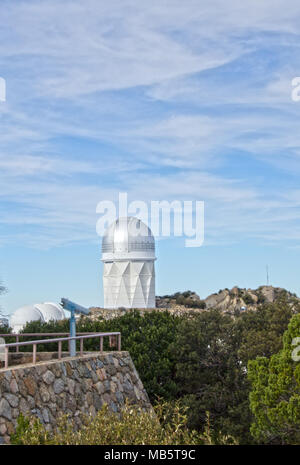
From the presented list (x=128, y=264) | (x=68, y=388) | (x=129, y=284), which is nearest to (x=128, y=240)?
(x=128, y=264)

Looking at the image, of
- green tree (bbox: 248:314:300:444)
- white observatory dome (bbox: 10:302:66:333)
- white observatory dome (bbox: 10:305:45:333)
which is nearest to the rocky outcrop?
white observatory dome (bbox: 10:302:66:333)

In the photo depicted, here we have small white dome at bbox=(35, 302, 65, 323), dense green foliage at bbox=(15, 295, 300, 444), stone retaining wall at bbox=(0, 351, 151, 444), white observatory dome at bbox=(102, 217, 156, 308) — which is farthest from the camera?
small white dome at bbox=(35, 302, 65, 323)

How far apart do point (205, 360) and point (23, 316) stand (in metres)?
29.4

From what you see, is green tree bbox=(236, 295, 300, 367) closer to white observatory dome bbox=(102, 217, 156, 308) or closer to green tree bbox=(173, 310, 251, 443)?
green tree bbox=(173, 310, 251, 443)

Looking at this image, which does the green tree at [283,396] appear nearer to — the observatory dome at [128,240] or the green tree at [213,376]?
the green tree at [213,376]

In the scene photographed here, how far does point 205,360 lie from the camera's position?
26.5m

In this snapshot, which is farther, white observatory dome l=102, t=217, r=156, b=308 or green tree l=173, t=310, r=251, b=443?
white observatory dome l=102, t=217, r=156, b=308

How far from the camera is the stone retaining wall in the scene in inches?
627

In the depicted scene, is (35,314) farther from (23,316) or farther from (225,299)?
(225,299)

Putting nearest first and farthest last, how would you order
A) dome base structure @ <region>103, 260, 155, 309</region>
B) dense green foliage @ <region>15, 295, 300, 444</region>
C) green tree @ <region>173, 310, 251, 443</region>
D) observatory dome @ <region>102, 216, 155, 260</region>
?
1. green tree @ <region>173, 310, 251, 443</region>
2. dense green foliage @ <region>15, 295, 300, 444</region>
3. observatory dome @ <region>102, 216, 155, 260</region>
4. dome base structure @ <region>103, 260, 155, 309</region>

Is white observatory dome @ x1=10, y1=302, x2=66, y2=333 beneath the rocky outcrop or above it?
beneath

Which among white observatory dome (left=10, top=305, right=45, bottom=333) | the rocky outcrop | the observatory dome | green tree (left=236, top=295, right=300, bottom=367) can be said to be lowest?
Answer: green tree (left=236, top=295, right=300, bottom=367)

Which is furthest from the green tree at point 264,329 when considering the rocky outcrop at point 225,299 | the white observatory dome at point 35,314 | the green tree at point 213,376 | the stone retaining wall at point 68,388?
the rocky outcrop at point 225,299
